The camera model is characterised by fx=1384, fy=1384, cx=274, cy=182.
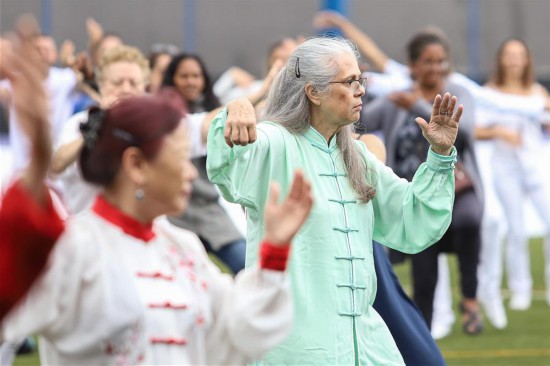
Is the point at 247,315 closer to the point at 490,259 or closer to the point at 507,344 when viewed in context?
the point at 507,344

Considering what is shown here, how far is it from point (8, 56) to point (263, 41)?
19.3 meters

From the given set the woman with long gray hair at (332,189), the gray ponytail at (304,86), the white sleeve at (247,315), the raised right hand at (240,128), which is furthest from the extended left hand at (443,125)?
the white sleeve at (247,315)

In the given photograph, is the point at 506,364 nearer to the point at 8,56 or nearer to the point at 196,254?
the point at 196,254

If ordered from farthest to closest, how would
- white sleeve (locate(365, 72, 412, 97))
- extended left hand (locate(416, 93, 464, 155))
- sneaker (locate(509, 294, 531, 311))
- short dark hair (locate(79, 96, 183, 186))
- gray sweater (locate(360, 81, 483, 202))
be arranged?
sneaker (locate(509, 294, 531, 311)) < white sleeve (locate(365, 72, 412, 97)) < gray sweater (locate(360, 81, 483, 202)) < extended left hand (locate(416, 93, 464, 155)) < short dark hair (locate(79, 96, 183, 186))

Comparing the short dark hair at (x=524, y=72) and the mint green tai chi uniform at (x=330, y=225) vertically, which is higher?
the mint green tai chi uniform at (x=330, y=225)

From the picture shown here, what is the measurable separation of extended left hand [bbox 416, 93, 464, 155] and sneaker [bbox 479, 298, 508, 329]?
5.43 metres

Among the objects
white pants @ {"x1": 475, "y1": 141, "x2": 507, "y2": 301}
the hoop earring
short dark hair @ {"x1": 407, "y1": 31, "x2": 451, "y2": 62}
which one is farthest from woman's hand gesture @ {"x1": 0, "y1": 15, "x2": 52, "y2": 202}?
white pants @ {"x1": 475, "y1": 141, "x2": 507, "y2": 301}

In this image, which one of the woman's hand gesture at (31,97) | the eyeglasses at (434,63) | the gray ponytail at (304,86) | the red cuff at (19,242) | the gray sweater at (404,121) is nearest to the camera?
the woman's hand gesture at (31,97)

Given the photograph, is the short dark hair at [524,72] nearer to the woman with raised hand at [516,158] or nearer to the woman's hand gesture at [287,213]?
the woman with raised hand at [516,158]

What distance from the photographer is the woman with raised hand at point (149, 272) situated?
332 centimetres

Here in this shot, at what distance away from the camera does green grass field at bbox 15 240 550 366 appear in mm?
8719

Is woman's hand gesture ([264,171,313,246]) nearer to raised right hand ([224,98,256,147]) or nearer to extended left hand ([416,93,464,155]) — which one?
raised right hand ([224,98,256,147])

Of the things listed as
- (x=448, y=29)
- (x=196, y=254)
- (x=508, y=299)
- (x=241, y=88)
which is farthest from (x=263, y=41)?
(x=196, y=254)

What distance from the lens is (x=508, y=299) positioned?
1205 centimetres
